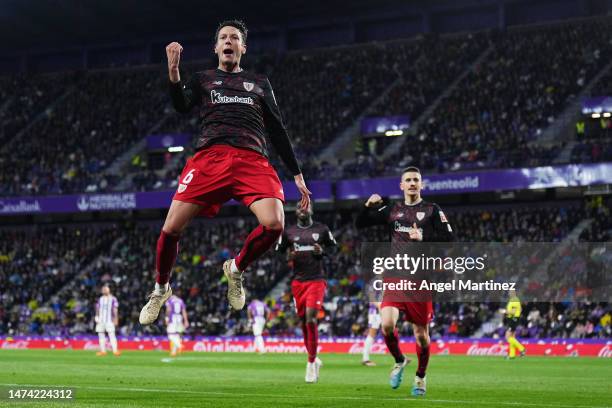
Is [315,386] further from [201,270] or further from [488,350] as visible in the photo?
[201,270]

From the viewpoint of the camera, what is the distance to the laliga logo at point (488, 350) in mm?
31286

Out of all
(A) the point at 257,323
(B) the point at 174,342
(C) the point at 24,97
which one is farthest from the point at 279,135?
(C) the point at 24,97

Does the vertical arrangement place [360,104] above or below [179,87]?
above

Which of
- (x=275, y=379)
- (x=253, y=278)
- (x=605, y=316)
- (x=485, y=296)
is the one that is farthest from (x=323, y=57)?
(x=275, y=379)

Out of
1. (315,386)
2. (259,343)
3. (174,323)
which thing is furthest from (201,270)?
(315,386)

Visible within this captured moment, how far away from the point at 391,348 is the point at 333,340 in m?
21.2

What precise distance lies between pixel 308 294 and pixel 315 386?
8.86 feet

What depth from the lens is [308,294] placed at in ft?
54.9

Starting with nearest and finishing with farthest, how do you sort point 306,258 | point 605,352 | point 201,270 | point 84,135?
point 306,258 → point 605,352 → point 201,270 → point 84,135

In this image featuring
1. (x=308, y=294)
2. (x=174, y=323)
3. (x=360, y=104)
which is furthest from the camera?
(x=360, y=104)

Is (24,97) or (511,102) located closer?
(511,102)

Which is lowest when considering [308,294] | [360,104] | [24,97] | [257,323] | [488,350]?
[488,350]

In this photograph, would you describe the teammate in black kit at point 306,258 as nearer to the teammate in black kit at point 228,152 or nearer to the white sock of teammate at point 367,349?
the white sock of teammate at point 367,349

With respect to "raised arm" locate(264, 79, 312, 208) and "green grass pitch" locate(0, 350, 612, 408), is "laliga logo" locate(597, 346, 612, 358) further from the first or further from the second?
"raised arm" locate(264, 79, 312, 208)
